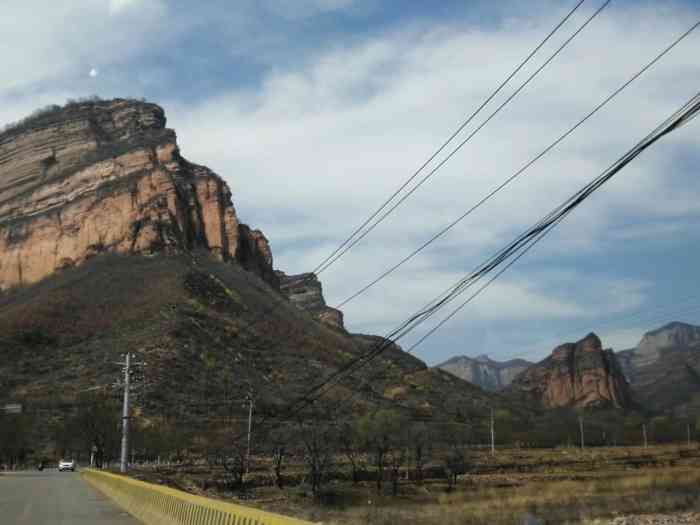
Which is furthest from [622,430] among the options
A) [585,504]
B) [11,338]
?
[585,504]

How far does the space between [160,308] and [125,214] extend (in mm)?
44440

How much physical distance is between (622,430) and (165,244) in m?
90.9

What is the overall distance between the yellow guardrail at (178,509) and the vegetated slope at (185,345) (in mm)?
61227

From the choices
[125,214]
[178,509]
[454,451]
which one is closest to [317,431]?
[454,451]

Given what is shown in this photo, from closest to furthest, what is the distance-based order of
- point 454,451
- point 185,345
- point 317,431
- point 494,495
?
1. point 494,495
2. point 454,451
3. point 317,431
4. point 185,345

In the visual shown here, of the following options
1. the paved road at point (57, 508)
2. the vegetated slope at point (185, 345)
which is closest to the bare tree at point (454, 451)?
the vegetated slope at point (185, 345)

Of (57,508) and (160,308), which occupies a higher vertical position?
(160,308)

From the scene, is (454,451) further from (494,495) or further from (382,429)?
(494,495)

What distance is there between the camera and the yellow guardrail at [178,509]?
12.2 meters

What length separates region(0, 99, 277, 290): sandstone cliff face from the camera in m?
155

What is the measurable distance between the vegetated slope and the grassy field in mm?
28670

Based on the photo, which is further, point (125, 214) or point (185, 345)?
point (125, 214)

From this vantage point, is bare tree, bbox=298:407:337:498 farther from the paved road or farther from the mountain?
the paved road

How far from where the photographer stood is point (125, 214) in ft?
512
